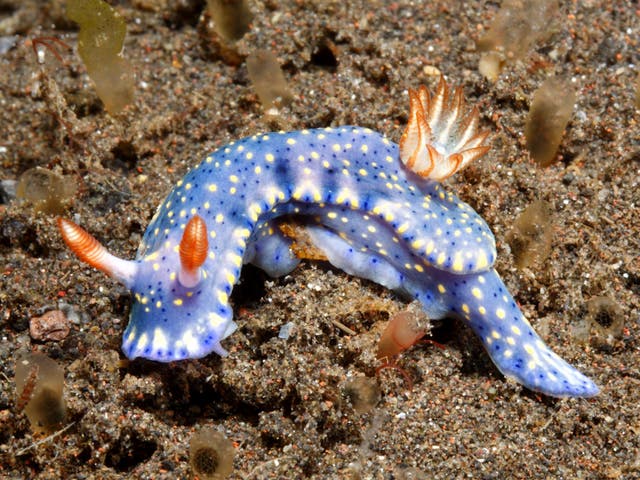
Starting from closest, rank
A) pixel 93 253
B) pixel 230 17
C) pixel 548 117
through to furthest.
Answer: pixel 93 253 → pixel 548 117 → pixel 230 17

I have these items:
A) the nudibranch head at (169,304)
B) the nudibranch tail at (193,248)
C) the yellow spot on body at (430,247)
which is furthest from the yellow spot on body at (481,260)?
the nudibranch tail at (193,248)

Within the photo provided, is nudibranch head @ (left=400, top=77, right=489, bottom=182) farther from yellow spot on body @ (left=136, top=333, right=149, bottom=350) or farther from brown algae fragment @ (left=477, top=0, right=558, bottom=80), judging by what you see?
yellow spot on body @ (left=136, top=333, right=149, bottom=350)

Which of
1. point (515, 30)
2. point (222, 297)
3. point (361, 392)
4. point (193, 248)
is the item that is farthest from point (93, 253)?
point (515, 30)

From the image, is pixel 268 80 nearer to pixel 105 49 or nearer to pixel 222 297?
pixel 105 49

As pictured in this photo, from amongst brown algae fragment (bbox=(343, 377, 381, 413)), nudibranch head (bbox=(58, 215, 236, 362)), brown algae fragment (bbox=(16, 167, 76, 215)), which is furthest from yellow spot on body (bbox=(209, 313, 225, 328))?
brown algae fragment (bbox=(16, 167, 76, 215))

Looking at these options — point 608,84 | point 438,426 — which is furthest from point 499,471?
point 608,84

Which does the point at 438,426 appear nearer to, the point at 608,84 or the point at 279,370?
the point at 279,370

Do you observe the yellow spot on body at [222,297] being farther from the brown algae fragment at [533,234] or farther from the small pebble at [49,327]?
the brown algae fragment at [533,234]
